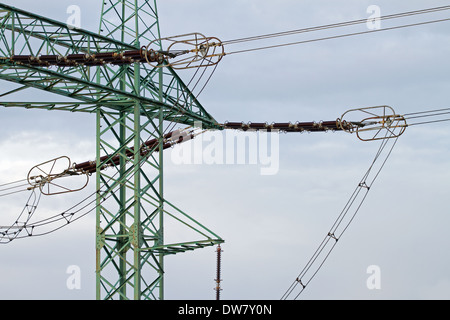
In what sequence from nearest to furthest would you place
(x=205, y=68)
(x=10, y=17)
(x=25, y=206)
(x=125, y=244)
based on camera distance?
(x=10, y=17)
(x=205, y=68)
(x=125, y=244)
(x=25, y=206)

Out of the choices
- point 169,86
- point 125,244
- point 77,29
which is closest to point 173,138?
point 169,86

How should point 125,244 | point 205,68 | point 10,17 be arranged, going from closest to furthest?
point 10,17 < point 205,68 < point 125,244

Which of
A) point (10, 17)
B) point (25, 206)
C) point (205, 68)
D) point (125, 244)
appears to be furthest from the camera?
point (25, 206)

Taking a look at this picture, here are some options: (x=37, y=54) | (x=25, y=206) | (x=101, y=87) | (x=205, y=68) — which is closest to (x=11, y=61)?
(x=37, y=54)

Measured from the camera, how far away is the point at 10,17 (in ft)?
98.4

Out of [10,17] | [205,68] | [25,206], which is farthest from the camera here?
[25,206]

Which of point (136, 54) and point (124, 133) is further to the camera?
point (124, 133)

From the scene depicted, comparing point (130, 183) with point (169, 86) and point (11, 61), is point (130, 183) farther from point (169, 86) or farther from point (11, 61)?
point (11, 61)

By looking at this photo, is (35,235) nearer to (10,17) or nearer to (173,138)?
(173,138)


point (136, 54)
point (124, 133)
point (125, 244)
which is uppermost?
Answer: point (136, 54)

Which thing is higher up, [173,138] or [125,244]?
[173,138]

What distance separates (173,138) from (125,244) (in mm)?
5480

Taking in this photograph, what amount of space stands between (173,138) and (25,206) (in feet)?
20.0

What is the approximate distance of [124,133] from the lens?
35.5 metres
